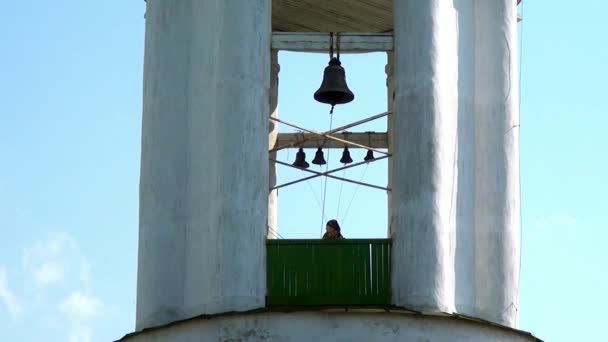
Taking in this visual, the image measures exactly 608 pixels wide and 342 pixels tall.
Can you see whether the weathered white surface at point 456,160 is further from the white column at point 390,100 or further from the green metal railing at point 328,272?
the white column at point 390,100

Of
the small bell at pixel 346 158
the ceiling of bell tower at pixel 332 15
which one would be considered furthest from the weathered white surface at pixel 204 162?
the small bell at pixel 346 158

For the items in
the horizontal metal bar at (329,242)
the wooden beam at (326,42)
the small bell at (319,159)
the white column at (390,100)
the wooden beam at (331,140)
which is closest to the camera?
the horizontal metal bar at (329,242)

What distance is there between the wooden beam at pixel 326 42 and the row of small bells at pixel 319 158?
2.34 metres

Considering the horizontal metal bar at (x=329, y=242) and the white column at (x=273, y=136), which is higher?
the white column at (x=273, y=136)

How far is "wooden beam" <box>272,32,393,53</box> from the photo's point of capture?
21.1 m

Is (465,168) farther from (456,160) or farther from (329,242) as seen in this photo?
(329,242)

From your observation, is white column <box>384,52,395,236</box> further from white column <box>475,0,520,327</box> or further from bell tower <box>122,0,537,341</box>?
white column <box>475,0,520,327</box>

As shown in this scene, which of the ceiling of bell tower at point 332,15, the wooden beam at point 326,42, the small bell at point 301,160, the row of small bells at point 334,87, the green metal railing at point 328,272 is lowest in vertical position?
the green metal railing at point 328,272

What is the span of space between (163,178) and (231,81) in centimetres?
121

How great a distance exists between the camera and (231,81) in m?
20.5

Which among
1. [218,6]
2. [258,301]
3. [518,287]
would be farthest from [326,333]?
[218,6]

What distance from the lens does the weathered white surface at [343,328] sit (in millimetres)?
19109

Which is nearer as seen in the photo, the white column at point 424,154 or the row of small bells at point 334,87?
the white column at point 424,154

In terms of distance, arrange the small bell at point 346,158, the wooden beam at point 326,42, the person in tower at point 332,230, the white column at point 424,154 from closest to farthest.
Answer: the white column at point 424,154, the wooden beam at point 326,42, the person in tower at point 332,230, the small bell at point 346,158
